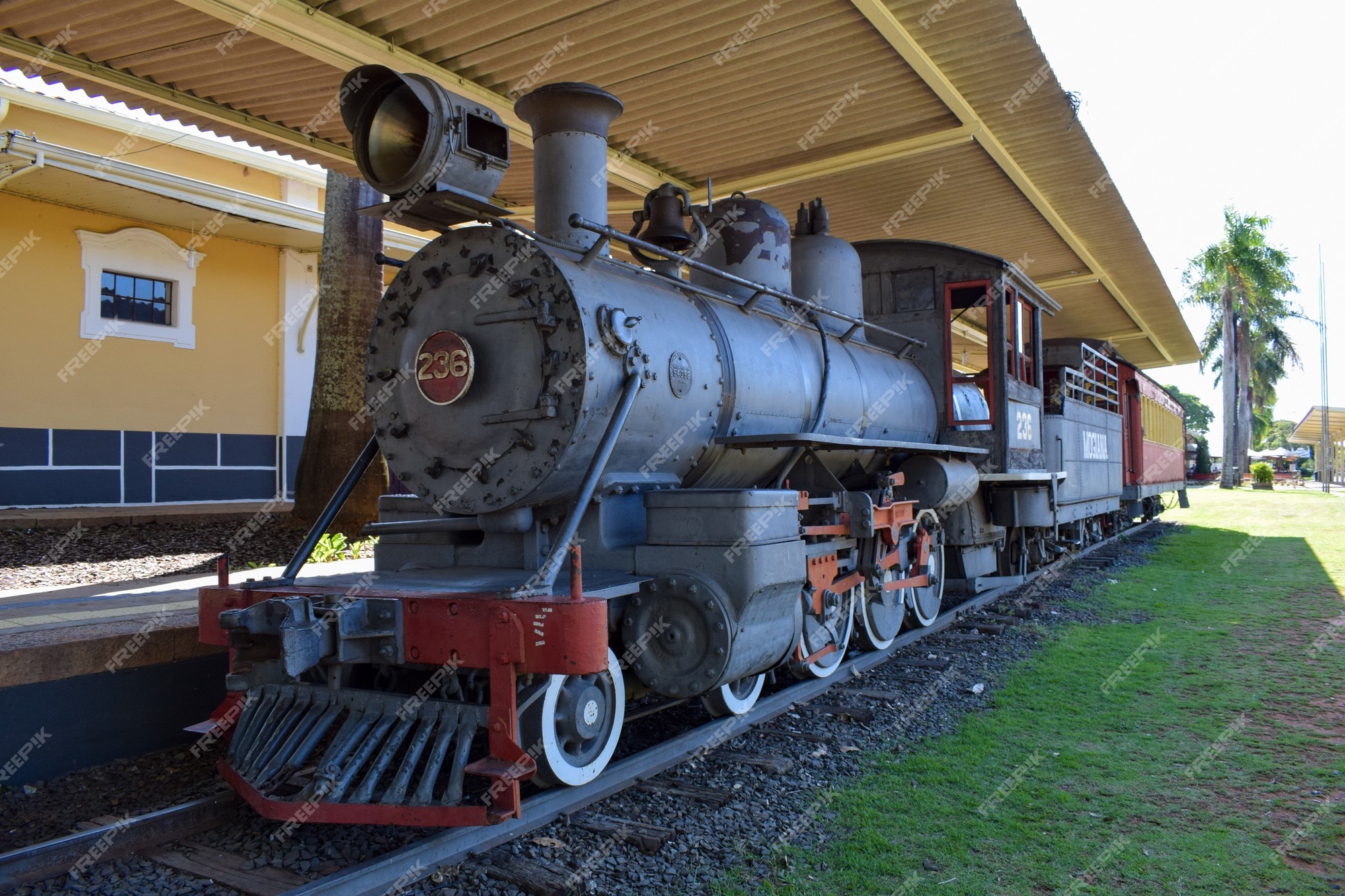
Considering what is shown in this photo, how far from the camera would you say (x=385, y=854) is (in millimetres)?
3389

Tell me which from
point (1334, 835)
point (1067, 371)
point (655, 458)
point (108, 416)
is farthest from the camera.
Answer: point (108, 416)

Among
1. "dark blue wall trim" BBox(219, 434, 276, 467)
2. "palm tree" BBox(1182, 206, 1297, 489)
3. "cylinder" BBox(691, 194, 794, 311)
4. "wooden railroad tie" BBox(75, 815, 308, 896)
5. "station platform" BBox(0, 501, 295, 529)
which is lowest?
"wooden railroad tie" BBox(75, 815, 308, 896)

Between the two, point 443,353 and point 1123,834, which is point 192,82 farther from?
point 1123,834

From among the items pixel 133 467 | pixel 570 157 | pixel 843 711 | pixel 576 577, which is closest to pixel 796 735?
pixel 843 711

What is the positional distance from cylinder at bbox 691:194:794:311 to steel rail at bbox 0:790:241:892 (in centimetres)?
401

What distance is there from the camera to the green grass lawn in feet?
10.8

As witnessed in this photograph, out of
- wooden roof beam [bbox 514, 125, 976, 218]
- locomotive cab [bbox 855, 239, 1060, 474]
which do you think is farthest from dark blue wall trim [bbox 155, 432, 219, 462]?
locomotive cab [bbox 855, 239, 1060, 474]

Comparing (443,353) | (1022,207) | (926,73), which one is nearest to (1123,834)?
(443,353)

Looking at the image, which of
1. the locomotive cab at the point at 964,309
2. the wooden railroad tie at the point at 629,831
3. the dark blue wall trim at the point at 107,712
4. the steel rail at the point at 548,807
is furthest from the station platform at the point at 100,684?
the locomotive cab at the point at 964,309

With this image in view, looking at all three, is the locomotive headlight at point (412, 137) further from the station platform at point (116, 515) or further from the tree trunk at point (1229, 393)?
the tree trunk at point (1229, 393)

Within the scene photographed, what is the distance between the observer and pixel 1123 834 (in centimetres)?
361

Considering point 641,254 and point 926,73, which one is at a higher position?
point 926,73

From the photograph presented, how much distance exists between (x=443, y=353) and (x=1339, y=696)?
5709 millimetres

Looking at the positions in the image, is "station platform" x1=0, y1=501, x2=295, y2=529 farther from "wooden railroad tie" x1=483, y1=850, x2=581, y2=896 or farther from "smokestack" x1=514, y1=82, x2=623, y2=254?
"wooden railroad tie" x1=483, y1=850, x2=581, y2=896
